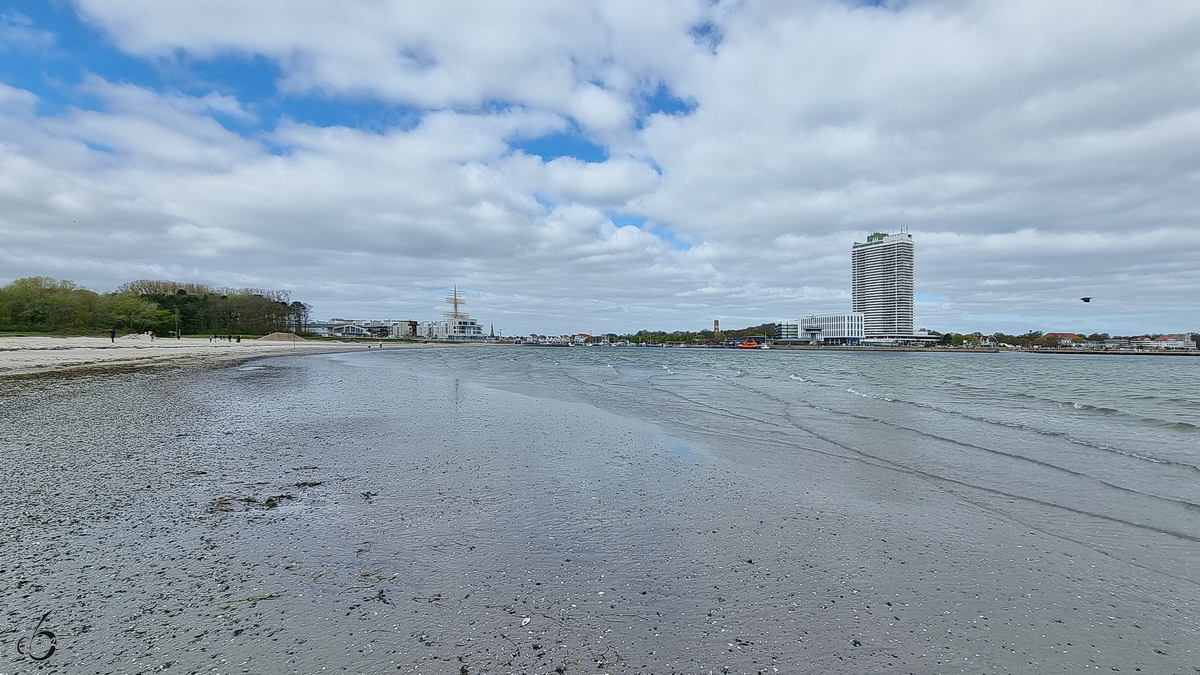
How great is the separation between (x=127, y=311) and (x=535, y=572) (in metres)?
94.0

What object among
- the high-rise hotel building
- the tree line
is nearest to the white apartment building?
the high-rise hotel building

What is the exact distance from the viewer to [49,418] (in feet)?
34.1

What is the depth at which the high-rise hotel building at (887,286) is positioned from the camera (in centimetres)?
17788

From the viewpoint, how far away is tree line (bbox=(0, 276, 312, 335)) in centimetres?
A: 6212

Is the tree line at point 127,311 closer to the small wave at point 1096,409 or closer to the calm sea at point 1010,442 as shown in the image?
the calm sea at point 1010,442

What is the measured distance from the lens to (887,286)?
595 feet

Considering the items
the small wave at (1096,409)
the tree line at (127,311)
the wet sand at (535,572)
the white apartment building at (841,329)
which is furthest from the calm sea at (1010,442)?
the white apartment building at (841,329)

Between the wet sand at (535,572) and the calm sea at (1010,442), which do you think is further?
the calm sea at (1010,442)

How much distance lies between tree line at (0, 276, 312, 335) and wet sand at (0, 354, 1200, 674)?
78847mm

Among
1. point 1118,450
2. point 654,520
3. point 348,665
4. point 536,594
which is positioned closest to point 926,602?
point 654,520

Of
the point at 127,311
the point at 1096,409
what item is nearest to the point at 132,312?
the point at 127,311

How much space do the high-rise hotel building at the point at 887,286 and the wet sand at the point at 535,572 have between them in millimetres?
196675

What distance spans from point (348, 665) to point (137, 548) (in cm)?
286

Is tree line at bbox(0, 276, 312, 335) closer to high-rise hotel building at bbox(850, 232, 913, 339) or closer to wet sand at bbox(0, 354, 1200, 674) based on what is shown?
wet sand at bbox(0, 354, 1200, 674)
